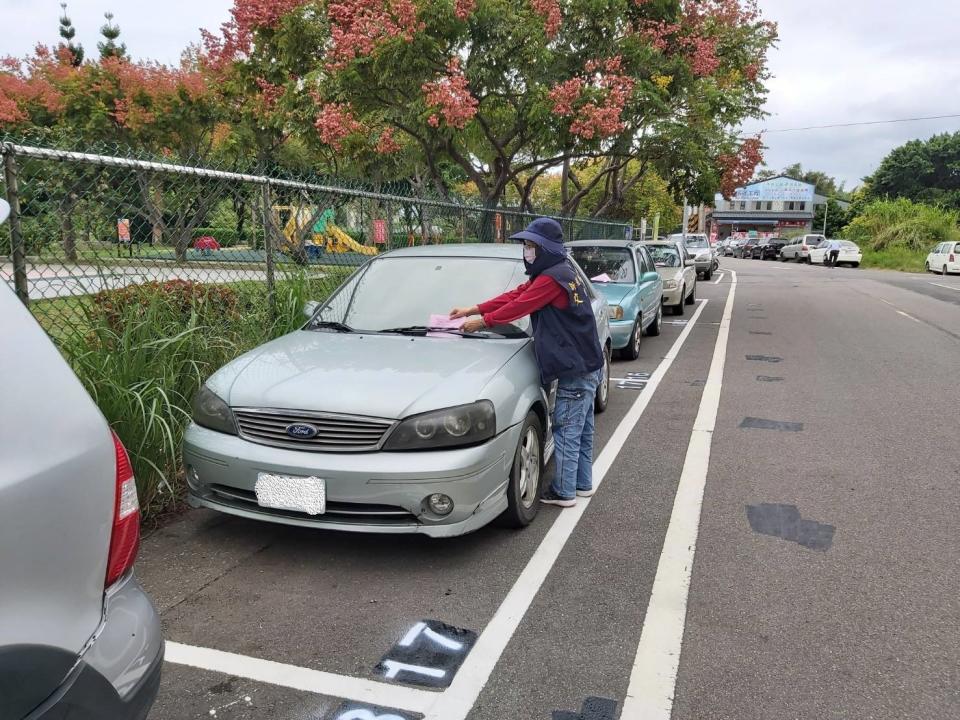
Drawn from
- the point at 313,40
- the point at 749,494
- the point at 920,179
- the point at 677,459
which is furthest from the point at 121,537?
the point at 920,179

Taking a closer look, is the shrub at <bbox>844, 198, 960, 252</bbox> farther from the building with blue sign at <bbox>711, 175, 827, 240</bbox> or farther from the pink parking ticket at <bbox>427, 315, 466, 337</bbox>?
the building with blue sign at <bbox>711, 175, 827, 240</bbox>

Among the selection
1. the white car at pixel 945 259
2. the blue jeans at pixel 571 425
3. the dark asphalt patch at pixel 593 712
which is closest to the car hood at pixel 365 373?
the blue jeans at pixel 571 425

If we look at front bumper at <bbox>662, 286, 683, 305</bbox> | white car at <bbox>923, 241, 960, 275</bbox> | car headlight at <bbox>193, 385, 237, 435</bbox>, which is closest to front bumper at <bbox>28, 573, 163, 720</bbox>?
car headlight at <bbox>193, 385, 237, 435</bbox>

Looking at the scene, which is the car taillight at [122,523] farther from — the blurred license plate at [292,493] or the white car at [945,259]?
the white car at [945,259]

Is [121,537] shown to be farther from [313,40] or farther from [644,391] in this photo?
[313,40]

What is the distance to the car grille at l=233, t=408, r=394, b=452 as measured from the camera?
3.42 m

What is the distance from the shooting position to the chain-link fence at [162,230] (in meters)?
4.06

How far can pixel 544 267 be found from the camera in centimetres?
421

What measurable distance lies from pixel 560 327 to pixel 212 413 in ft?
6.35

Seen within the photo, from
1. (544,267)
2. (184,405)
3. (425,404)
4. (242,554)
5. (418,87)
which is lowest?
(242,554)

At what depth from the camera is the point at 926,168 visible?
70.3 meters

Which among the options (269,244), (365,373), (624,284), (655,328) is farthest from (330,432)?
(655,328)

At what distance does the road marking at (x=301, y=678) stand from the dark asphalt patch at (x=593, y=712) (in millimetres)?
462

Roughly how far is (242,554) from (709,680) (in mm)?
2354
